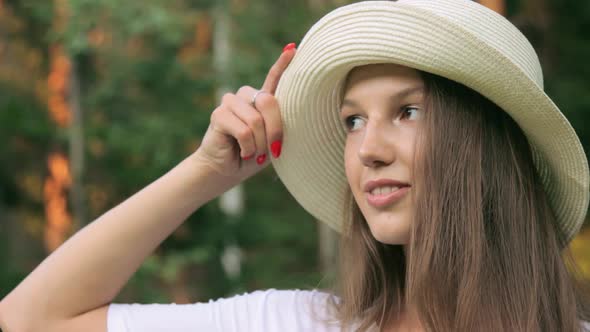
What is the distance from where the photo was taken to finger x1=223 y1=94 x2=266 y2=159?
1.73 m

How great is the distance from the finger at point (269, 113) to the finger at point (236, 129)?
5 cm

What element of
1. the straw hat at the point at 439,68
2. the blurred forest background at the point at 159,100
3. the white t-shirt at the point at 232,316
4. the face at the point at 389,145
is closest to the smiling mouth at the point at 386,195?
the face at the point at 389,145

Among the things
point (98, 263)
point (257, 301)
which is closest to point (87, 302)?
point (98, 263)

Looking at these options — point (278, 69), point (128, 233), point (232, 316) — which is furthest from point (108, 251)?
point (278, 69)

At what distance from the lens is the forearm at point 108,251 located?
1.72m

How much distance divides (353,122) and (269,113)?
0.66 feet

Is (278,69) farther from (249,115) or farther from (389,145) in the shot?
(389,145)

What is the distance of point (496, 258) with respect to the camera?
5.28 feet

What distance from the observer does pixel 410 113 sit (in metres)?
1.59

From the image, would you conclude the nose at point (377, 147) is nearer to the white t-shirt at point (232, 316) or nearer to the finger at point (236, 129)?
the finger at point (236, 129)

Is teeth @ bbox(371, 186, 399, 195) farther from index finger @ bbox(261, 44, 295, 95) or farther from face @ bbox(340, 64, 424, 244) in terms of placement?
index finger @ bbox(261, 44, 295, 95)

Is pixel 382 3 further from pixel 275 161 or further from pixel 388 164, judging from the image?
pixel 275 161

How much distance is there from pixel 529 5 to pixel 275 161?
5.85 metres

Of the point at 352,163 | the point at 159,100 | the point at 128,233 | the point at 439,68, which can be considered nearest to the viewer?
the point at 439,68
